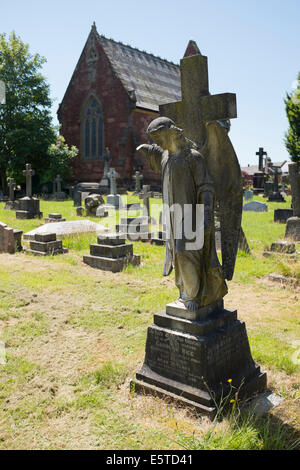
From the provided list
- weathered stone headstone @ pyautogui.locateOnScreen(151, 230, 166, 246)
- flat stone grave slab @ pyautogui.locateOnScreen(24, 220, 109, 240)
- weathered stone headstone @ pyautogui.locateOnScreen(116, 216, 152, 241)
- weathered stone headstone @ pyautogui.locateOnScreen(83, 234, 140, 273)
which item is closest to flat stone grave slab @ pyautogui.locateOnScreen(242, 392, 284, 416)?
weathered stone headstone @ pyautogui.locateOnScreen(83, 234, 140, 273)

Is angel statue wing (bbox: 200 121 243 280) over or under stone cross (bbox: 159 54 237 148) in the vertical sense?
under

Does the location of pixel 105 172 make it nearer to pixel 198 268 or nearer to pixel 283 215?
pixel 283 215

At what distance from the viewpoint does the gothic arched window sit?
2981 centimetres

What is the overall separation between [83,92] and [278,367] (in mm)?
29906

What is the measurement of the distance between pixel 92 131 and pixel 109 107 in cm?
253

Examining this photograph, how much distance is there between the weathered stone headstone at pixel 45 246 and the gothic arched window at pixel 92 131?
69.5 ft

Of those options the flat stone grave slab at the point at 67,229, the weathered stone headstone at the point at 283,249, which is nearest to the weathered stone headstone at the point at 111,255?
the flat stone grave slab at the point at 67,229

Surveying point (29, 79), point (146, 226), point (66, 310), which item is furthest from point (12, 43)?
point (66, 310)

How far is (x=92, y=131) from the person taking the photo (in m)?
30.3

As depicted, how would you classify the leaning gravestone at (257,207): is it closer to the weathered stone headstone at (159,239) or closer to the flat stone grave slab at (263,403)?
the weathered stone headstone at (159,239)

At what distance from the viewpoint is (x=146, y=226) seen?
1135cm

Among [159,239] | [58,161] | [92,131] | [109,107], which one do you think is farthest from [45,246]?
[92,131]

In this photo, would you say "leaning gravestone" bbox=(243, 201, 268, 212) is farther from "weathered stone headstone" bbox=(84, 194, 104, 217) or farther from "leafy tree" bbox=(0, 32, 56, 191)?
"leafy tree" bbox=(0, 32, 56, 191)
